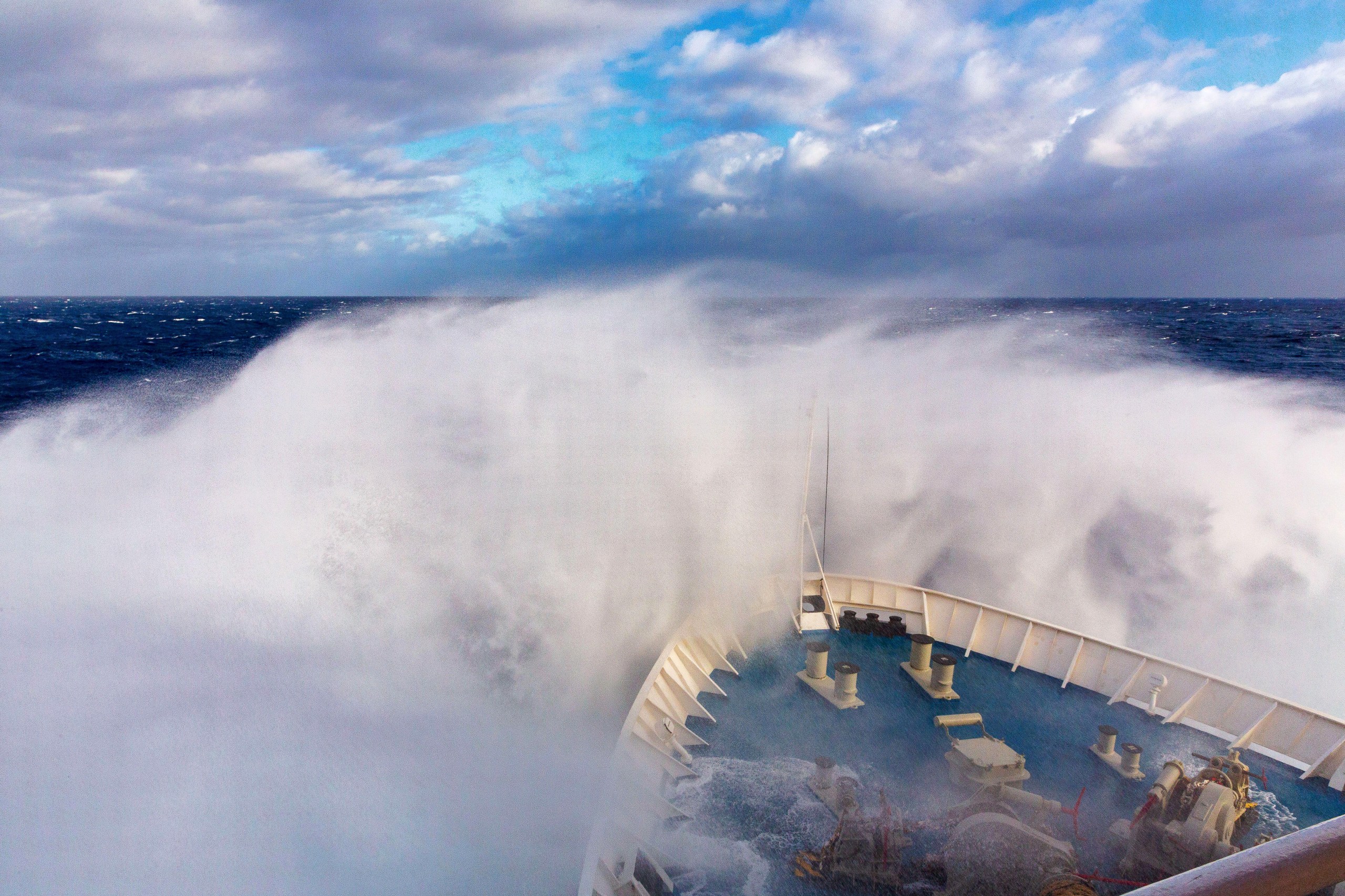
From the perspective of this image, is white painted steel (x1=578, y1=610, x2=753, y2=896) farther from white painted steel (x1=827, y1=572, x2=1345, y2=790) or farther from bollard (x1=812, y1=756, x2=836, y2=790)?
white painted steel (x1=827, y1=572, x2=1345, y2=790)

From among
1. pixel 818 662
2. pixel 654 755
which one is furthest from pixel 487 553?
pixel 654 755

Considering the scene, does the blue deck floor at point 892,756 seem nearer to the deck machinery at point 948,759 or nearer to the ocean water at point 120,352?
the deck machinery at point 948,759

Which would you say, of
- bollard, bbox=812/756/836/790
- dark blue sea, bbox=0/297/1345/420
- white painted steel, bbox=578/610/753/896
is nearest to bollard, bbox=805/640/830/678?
white painted steel, bbox=578/610/753/896

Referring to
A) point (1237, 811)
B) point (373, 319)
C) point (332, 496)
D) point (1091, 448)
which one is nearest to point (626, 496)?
point (332, 496)

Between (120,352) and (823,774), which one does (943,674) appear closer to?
(823,774)

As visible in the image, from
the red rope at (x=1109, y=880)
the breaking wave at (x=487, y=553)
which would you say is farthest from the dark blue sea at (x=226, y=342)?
the red rope at (x=1109, y=880)

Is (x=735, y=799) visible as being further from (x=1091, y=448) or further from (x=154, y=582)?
(x=1091, y=448)

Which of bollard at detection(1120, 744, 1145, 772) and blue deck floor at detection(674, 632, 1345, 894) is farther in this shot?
bollard at detection(1120, 744, 1145, 772)
